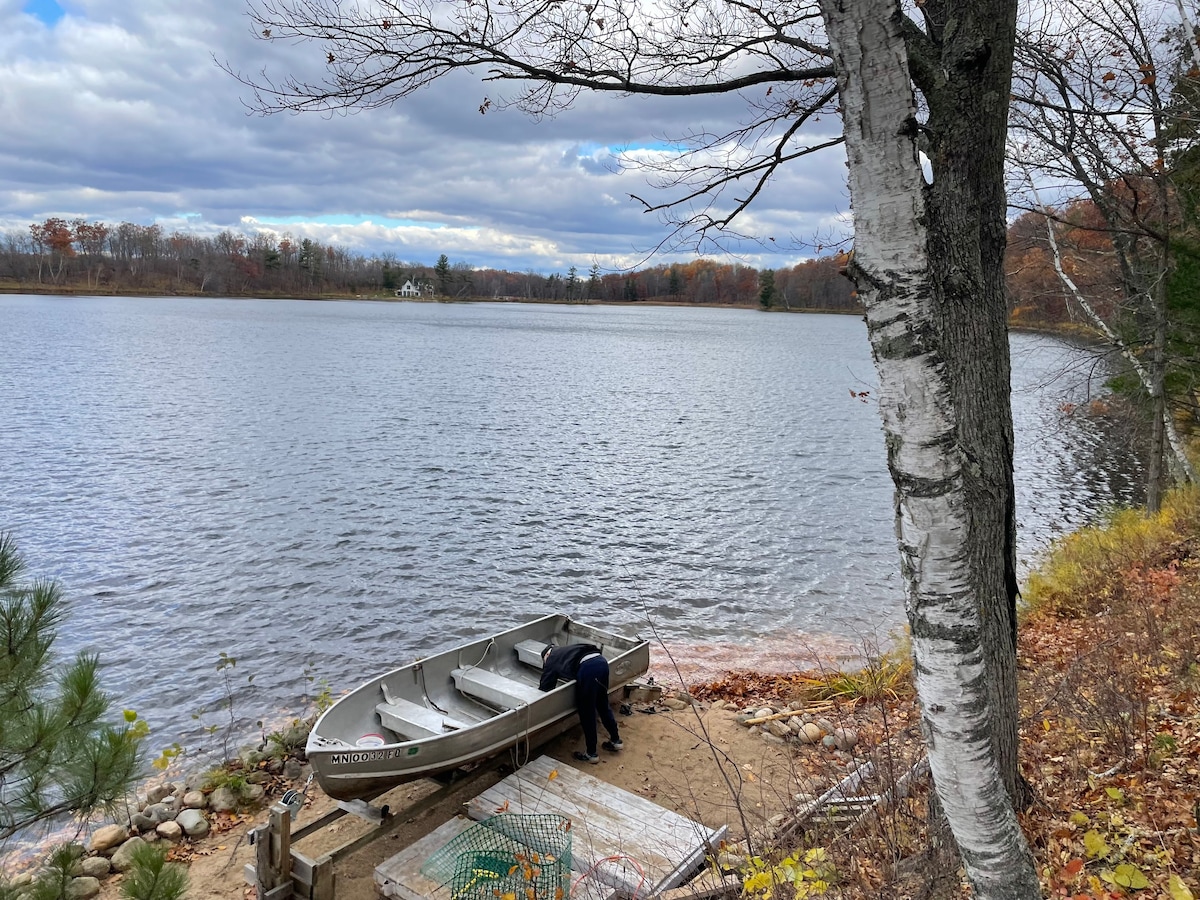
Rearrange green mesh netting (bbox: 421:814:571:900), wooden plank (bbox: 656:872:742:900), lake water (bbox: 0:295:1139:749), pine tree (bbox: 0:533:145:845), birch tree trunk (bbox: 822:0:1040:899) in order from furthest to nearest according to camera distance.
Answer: lake water (bbox: 0:295:1139:749) < green mesh netting (bbox: 421:814:571:900) < wooden plank (bbox: 656:872:742:900) < pine tree (bbox: 0:533:145:845) < birch tree trunk (bbox: 822:0:1040:899)

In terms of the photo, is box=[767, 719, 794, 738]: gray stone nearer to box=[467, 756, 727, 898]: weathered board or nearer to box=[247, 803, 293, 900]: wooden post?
box=[467, 756, 727, 898]: weathered board

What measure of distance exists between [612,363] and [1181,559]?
4299 cm

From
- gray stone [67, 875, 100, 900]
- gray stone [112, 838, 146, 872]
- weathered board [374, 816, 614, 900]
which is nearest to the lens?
weathered board [374, 816, 614, 900]

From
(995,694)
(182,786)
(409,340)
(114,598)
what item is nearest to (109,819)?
(182,786)

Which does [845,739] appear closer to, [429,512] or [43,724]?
[43,724]

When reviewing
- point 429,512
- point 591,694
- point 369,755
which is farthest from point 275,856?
point 429,512

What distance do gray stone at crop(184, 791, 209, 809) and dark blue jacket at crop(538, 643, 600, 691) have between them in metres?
3.54

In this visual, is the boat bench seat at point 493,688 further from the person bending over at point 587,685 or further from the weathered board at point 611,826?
the weathered board at point 611,826

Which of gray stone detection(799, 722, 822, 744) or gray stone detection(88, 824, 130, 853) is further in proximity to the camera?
gray stone detection(799, 722, 822, 744)

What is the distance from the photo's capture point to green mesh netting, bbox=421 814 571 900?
5.50m

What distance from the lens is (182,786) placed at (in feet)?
28.4

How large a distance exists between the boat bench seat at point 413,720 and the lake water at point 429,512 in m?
3.24

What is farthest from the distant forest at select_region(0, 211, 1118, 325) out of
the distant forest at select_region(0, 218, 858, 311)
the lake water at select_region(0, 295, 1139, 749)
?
the lake water at select_region(0, 295, 1139, 749)

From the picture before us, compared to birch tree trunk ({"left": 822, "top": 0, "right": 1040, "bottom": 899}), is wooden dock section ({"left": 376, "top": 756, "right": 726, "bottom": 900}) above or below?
below
